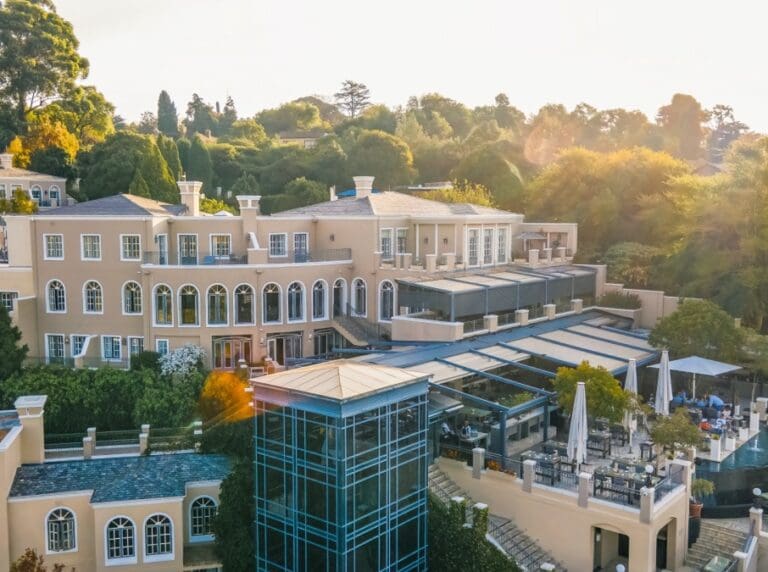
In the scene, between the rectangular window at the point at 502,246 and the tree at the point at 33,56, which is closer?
the rectangular window at the point at 502,246

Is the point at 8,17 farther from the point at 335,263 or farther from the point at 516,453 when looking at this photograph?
the point at 516,453

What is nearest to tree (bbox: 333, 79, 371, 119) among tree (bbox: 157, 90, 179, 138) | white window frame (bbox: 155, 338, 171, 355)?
tree (bbox: 157, 90, 179, 138)

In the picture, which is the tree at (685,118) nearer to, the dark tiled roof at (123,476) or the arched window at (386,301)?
the arched window at (386,301)

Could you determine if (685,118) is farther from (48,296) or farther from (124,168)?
(48,296)

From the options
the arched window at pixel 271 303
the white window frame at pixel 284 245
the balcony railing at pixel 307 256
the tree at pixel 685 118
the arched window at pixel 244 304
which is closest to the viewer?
the arched window at pixel 244 304

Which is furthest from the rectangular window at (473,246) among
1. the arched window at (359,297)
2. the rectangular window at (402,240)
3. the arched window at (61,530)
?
the arched window at (61,530)

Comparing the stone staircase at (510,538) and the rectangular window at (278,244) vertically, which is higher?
the rectangular window at (278,244)

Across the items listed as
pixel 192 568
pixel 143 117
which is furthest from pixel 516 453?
pixel 143 117
